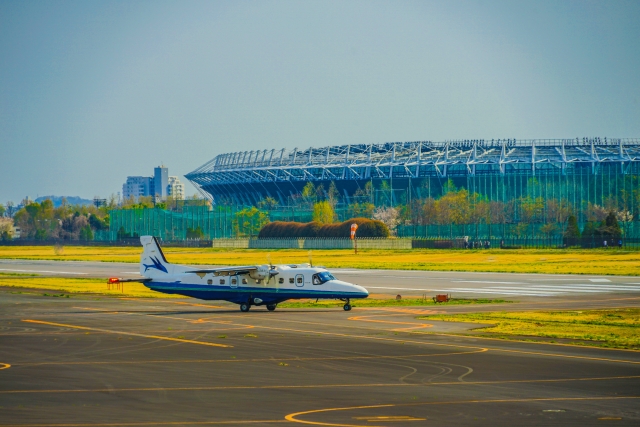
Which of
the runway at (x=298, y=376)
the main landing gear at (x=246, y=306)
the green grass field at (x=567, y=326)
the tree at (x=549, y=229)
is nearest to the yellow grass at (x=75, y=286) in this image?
the main landing gear at (x=246, y=306)

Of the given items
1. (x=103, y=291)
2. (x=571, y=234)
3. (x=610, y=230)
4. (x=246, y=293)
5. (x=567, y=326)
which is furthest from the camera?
(x=571, y=234)

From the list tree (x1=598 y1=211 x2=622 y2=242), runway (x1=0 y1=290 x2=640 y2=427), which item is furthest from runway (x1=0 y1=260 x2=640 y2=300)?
tree (x1=598 y1=211 x2=622 y2=242)

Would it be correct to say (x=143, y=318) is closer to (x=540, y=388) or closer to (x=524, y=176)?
(x=540, y=388)

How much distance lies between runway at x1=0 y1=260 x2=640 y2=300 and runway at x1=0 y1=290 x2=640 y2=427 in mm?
20420

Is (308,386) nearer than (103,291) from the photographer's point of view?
Yes

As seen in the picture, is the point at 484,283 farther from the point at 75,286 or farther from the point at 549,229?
the point at 549,229

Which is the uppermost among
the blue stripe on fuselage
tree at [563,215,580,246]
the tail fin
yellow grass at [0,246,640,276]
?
tree at [563,215,580,246]

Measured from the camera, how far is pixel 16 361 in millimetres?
31797

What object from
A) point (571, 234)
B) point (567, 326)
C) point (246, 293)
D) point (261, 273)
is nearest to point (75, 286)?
point (246, 293)

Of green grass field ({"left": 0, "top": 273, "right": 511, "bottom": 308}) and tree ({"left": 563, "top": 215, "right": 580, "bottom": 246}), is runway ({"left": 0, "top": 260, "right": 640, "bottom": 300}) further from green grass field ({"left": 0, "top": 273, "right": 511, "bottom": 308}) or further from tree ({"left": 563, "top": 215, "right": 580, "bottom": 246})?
tree ({"left": 563, "top": 215, "right": 580, "bottom": 246})

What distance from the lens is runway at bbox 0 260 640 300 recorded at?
63.9 meters

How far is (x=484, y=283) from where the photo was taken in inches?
2936

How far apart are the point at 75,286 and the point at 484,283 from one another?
1383 inches

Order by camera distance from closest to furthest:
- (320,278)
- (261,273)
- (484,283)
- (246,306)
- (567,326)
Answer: (567,326), (320,278), (261,273), (246,306), (484,283)
